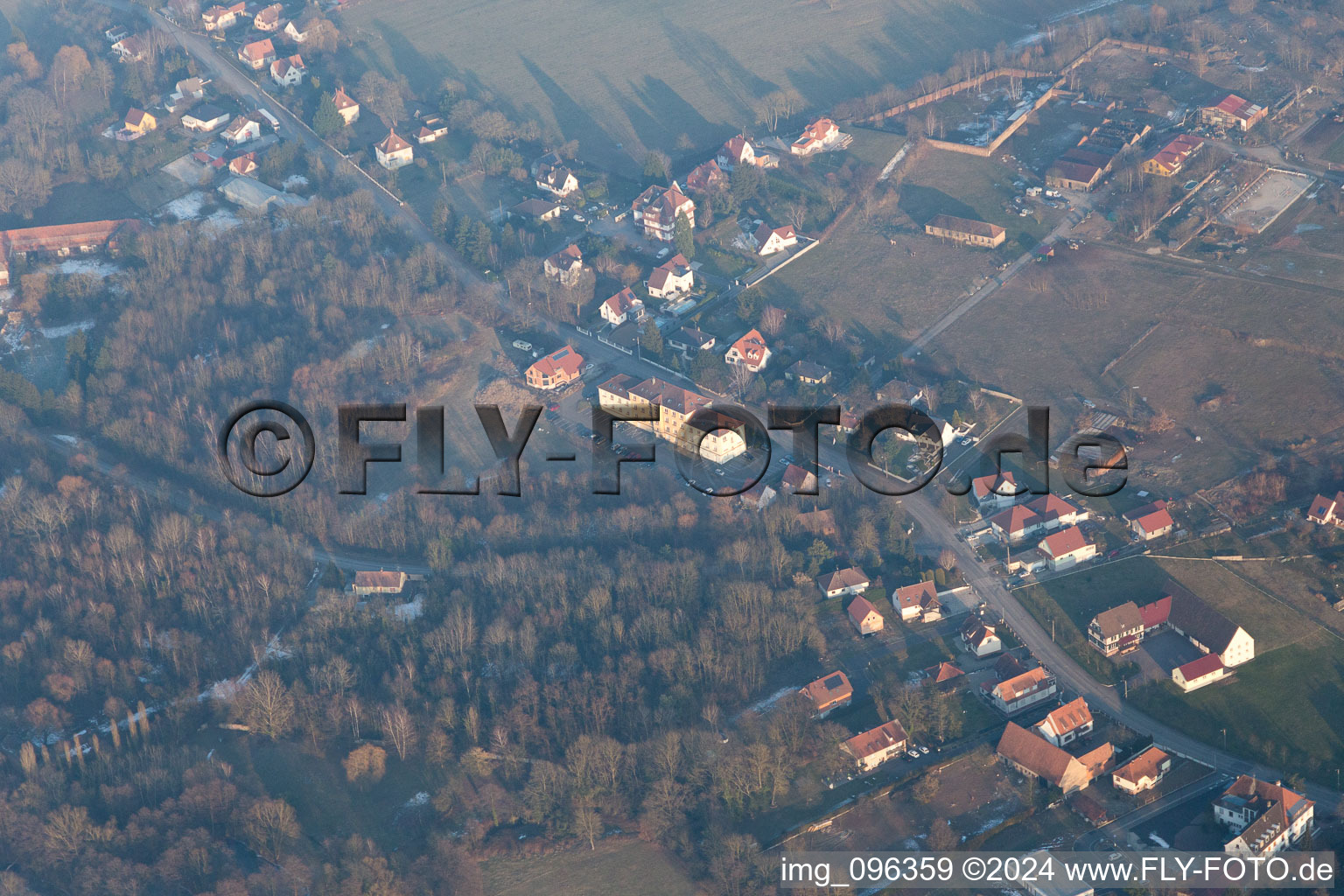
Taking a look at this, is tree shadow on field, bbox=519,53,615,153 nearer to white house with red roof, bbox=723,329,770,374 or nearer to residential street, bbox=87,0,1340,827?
residential street, bbox=87,0,1340,827

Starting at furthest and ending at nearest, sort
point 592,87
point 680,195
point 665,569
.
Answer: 1. point 592,87
2. point 680,195
3. point 665,569

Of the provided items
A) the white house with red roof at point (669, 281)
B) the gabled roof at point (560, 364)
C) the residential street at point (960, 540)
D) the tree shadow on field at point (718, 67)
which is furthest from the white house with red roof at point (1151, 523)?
the tree shadow on field at point (718, 67)

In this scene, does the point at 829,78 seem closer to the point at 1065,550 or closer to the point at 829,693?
the point at 1065,550

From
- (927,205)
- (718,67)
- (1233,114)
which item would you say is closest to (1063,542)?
(927,205)

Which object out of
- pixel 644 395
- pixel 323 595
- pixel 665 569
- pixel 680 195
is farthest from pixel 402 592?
pixel 680 195

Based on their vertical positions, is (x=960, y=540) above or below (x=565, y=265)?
below

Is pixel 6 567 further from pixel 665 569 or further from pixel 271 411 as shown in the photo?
pixel 665 569
